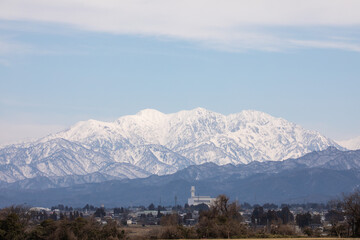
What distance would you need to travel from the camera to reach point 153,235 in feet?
439

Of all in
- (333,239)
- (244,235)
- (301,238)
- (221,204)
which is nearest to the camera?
(333,239)

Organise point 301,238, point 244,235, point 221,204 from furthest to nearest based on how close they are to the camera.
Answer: point 221,204 → point 244,235 → point 301,238

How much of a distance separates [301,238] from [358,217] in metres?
10.9

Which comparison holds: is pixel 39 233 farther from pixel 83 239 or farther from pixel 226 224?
pixel 226 224

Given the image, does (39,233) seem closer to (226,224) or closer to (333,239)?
(226,224)

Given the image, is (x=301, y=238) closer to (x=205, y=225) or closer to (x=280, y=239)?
(x=280, y=239)

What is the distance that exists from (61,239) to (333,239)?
40.7 meters

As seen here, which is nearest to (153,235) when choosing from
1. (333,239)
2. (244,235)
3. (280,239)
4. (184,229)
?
(184,229)

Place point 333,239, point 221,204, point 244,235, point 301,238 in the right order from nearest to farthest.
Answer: point 333,239 → point 301,238 → point 244,235 → point 221,204

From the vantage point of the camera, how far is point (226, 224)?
13650cm

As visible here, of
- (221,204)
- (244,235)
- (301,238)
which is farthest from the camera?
(221,204)

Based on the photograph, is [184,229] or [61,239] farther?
[184,229]

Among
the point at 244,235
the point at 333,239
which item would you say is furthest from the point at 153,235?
the point at 333,239

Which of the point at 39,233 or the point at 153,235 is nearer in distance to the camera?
the point at 39,233
